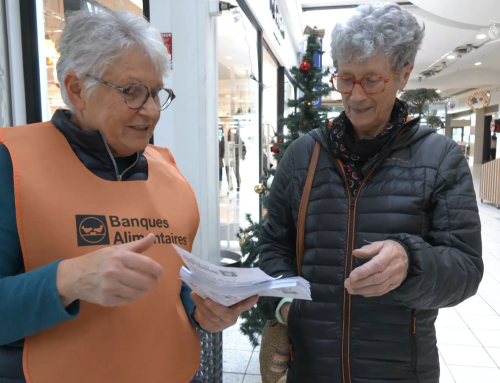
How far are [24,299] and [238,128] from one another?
16.7 ft

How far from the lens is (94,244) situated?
3.47ft

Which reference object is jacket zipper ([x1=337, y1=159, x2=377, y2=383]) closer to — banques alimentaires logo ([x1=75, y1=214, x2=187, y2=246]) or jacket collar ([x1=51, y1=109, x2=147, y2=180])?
banques alimentaires logo ([x1=75, y1=214, x2=187, y2=246])

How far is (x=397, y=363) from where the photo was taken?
118 centimetres

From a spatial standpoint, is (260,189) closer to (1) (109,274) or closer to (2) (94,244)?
(2) (94,244)

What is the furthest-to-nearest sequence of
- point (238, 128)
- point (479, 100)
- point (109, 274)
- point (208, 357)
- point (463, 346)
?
1. point (479, 100)
2. point (238, 128)
3. point (463, 346)
4. point (208, 357)
5. point (109, 274)

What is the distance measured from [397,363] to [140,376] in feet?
2.49

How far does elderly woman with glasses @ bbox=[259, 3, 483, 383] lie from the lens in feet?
3.80

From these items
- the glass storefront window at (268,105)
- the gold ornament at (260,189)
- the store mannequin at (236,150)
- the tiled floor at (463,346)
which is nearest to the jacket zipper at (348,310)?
the tiled floor at (463,346)

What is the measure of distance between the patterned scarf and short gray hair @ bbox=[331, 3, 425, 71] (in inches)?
6.4

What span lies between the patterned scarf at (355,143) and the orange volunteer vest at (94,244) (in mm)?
554

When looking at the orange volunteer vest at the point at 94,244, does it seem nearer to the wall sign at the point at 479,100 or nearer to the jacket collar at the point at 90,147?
the jacket collar at the point at 90,147

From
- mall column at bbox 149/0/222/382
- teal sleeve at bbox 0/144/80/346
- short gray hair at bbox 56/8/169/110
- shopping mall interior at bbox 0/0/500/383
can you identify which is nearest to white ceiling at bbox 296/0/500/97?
shopping mall interior at bbox 0/0/500/383

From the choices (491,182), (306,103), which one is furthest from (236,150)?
(491,182)

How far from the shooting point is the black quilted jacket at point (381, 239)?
114cm
